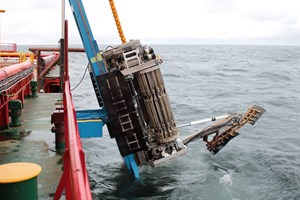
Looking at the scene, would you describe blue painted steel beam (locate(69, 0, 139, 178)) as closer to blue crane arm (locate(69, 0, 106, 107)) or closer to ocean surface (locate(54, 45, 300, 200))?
blue crane arm (locate(69, 0, 106, 107))

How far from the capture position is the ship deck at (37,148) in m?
6.94

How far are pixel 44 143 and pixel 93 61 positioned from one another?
2.63 m

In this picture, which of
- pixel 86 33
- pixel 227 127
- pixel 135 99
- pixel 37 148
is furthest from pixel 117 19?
pixel 227 127

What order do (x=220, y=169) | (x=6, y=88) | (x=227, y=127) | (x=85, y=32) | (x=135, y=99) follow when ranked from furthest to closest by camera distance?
(x=220, y=169) < (x=227, y=127) < (x=85, y=32) < (x=135, y=99) < (x=6, y=88)

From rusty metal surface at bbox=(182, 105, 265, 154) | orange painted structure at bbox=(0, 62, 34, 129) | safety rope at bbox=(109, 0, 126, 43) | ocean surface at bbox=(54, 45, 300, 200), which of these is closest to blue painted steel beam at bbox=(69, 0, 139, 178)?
safety rope at bbox=(109, 0, 126, 43)

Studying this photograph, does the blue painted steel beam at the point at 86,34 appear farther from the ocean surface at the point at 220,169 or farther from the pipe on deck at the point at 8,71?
the pipe on deck at the point at 8,71

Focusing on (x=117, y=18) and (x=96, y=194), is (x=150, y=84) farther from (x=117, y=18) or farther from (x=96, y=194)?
(x=96, y=194)

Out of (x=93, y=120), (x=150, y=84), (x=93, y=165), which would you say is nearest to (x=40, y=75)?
(x=93, y=165)

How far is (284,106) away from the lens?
2395 centimetres

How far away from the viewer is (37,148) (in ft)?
29.2

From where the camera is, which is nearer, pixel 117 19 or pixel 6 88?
pixel 6 88

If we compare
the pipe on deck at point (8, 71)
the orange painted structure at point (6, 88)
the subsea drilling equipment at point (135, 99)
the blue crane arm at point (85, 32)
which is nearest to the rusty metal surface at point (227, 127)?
the subsea drilling equipment at point (135, 99)

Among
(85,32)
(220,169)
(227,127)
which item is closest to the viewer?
(85,32)

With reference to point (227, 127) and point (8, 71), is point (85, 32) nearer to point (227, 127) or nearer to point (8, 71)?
point (8, 71)
